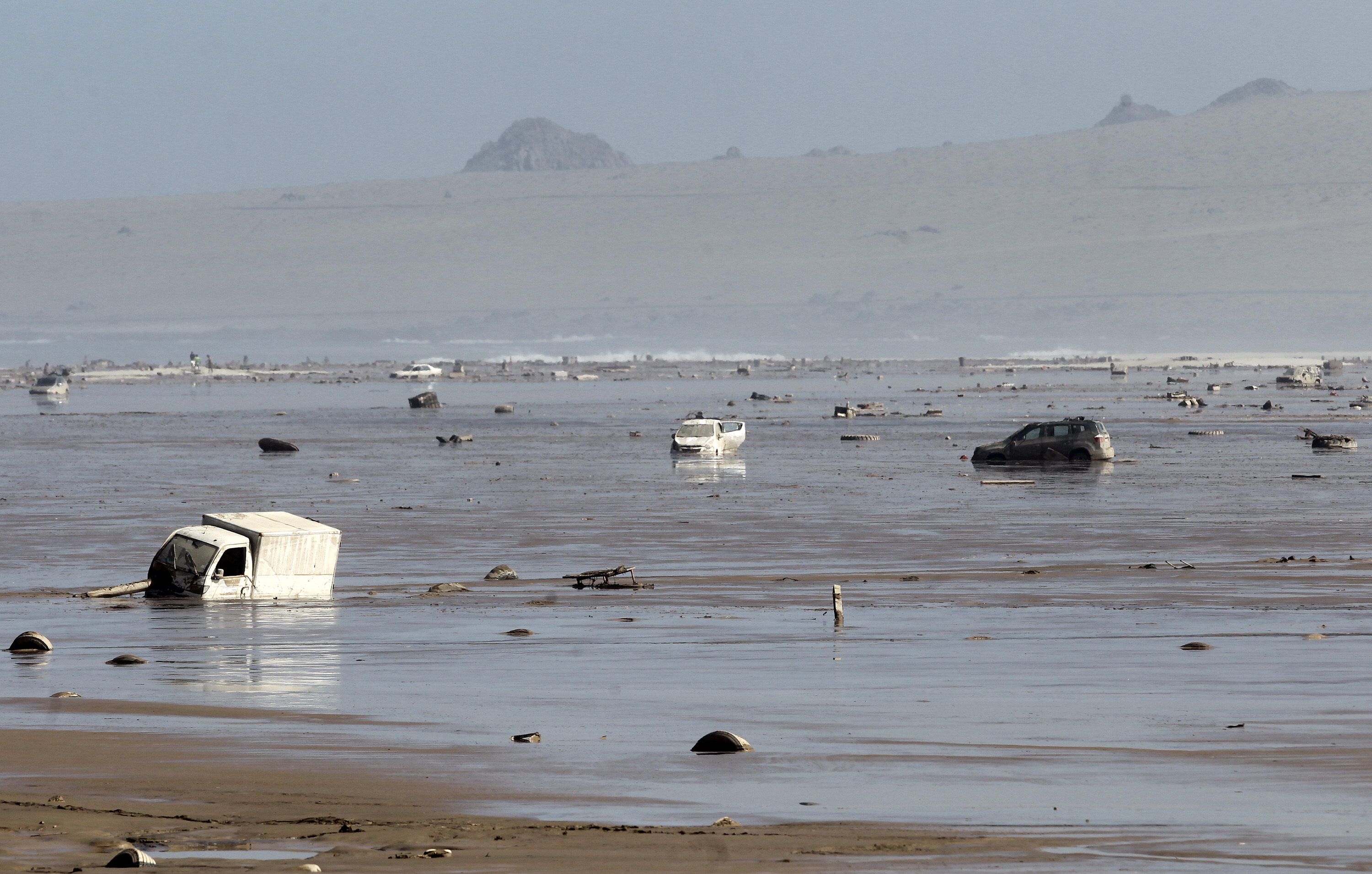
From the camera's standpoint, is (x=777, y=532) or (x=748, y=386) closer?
(x=777, y=532)

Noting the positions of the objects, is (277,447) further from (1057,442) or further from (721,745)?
(721,745)

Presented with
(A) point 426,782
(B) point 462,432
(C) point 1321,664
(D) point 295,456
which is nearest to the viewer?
(A) point 426,782

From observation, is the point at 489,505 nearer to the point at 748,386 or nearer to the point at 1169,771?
the point at 1169,771

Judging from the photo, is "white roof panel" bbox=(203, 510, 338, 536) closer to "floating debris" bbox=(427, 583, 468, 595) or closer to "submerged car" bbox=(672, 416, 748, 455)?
"floating debris" bbox=(427, 583, 468, 595)

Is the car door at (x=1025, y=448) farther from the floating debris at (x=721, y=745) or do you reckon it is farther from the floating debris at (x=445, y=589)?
the floating debris at (x=721, y=745)

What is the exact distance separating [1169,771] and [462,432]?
244 feet

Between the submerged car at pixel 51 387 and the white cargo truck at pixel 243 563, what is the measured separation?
11927 cm

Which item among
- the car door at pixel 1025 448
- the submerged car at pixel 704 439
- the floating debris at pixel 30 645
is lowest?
the floating debris at pixel 30 645

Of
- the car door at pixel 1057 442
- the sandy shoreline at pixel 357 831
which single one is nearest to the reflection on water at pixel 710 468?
the car door at pixel 1057 442

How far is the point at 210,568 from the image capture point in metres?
28.8

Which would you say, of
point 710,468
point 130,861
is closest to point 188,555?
point 130,861

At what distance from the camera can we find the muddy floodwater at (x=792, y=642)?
14.0 meters

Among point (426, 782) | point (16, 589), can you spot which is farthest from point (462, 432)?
point (426, 782)

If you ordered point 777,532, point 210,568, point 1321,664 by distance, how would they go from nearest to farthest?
point 1321,664
point 210,568
point 777,532
